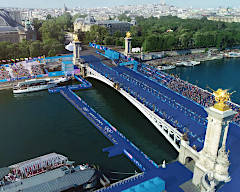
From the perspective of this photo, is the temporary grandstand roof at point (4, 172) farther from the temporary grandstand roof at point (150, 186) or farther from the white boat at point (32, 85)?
the white boat at point (32, 85)

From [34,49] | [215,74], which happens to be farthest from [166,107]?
[34,49]

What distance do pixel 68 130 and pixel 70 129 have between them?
46cm

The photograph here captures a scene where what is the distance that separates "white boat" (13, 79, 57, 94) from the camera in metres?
61.8

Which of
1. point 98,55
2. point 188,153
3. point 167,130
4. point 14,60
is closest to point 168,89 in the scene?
point 167,130

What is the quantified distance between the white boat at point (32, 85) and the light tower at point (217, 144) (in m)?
45.4

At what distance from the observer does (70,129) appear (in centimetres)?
4572

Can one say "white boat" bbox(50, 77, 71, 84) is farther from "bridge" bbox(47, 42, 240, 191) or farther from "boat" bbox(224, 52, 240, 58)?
"boat" bbox(224, 52, 240, 58)

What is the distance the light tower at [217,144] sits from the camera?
2525cm

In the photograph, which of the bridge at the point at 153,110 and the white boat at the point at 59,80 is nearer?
the bridge at the point at 153,110

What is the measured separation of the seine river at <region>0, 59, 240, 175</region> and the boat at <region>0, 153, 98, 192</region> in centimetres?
362

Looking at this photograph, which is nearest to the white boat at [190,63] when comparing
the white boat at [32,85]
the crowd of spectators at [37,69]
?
the white boat at [32,85]

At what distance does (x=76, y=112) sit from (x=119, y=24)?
10293 centimetres

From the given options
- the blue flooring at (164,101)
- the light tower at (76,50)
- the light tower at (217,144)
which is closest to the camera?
the light tower at (217,144)

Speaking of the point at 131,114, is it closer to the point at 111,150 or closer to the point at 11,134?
the point at 111,150
